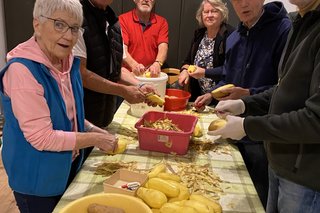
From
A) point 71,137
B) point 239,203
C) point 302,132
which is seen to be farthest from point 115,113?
point 302,132

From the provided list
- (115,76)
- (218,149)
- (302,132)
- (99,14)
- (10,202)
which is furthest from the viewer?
(10,202)

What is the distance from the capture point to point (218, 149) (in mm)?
1623

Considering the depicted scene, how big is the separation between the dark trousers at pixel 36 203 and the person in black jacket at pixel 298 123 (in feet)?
2.46

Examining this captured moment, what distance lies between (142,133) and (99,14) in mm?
703

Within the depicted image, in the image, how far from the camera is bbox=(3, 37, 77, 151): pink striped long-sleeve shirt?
41.8 inches

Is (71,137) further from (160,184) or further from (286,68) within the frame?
(286,68)

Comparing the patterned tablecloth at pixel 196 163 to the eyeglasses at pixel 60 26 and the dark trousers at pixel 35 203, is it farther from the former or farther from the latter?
the eyeglasses at pixel 60 26

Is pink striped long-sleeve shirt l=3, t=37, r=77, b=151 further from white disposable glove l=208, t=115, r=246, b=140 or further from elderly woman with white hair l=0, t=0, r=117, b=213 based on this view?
white disposable glove l=208, t=115, r=246, b=140

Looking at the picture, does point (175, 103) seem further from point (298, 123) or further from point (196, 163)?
point (298, 123)

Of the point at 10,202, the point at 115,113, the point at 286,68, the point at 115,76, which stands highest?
the point at 286,68

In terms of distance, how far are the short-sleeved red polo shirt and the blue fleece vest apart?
2118 mm

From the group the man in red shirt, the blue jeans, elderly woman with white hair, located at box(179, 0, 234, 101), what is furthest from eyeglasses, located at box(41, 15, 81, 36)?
the man in red shirt

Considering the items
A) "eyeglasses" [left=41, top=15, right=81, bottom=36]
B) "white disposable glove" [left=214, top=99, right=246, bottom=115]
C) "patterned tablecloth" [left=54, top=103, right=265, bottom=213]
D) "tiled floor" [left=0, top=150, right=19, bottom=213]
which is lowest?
"tiled floor" [left=0, top=150, right=19, bottom=213]

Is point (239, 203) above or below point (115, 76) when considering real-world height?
below
